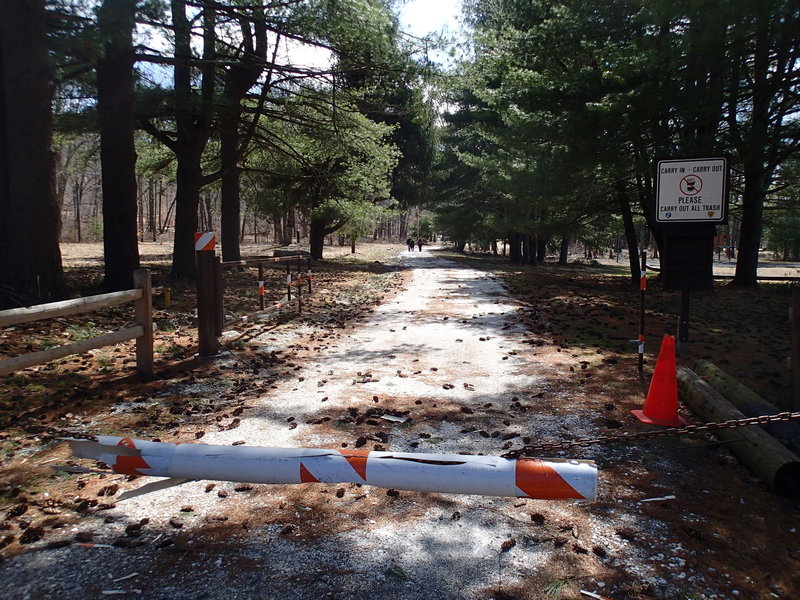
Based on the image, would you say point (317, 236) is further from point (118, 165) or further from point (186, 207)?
point (118, 165)

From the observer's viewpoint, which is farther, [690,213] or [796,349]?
[690,213]

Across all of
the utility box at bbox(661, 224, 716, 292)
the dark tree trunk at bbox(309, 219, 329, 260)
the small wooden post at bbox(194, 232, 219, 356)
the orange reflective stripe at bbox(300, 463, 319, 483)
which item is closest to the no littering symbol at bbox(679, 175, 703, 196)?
the utility box at bbox(661, 224, 716, 292)

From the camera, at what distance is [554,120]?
11.9m

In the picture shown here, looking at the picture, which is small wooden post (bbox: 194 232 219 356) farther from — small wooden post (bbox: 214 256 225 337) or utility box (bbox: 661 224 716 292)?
utility box (bbox: 661 224 716 292)

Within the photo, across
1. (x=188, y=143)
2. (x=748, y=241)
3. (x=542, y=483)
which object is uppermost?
(x=188, y=143)

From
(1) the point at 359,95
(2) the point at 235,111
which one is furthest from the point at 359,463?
(2) the point at 235,111

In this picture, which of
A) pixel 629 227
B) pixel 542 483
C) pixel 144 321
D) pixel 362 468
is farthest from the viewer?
pixel 629 227

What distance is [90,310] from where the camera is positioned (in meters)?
6.14

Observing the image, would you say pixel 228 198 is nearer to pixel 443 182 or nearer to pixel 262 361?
pixel 262 361

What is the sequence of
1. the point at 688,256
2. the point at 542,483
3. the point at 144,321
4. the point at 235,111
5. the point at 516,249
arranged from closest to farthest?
the point at 542,483, the point at 144,321, the point at 688,256, the point at 235,111, the point at 516,249

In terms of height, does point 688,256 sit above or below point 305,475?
above

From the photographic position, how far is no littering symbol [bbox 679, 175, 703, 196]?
7430mm

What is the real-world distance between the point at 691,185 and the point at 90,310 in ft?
24.6

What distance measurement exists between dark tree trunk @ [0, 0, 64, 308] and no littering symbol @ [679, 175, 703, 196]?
33.4 feet
